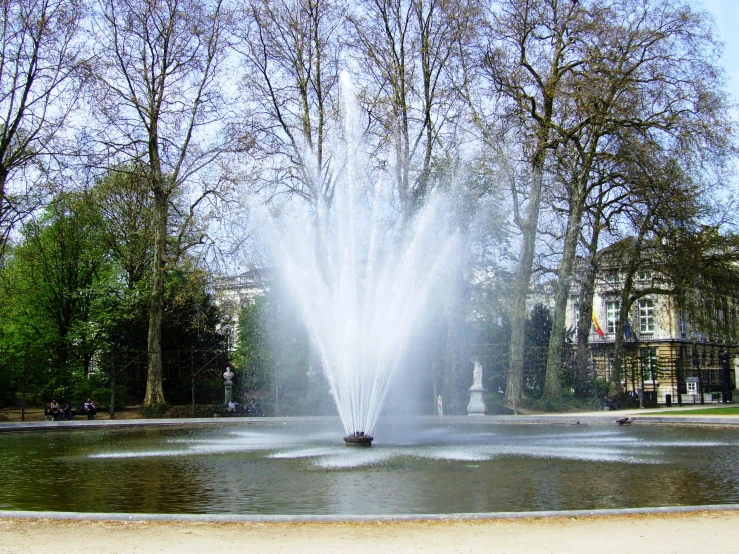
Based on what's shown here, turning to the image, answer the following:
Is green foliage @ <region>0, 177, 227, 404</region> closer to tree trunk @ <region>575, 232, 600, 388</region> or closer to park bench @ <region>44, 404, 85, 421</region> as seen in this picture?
park bench @ <region>44, 404, 85, 421</region>

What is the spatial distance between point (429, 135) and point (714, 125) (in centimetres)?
1154

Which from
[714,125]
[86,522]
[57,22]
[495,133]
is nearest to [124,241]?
[57,22]

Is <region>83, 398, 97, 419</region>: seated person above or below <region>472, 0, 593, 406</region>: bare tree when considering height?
below

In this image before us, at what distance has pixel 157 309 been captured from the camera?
35.3m

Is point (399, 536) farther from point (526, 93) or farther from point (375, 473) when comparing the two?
point (526, 93)

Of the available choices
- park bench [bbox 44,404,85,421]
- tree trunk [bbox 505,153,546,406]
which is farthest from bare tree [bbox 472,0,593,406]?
park bench [bbox 44,404,85,421]

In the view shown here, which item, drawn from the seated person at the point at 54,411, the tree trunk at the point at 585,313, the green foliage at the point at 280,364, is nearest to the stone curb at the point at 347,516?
the seated person at the point at 54,411

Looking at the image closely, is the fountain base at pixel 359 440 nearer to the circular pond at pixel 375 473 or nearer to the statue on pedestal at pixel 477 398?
the circular pond at pixel 375 473

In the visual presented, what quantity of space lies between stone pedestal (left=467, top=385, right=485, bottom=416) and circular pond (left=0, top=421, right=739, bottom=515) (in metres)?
10.3

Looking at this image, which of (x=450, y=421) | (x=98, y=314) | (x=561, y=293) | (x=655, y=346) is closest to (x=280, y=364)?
(x=98, y=314)

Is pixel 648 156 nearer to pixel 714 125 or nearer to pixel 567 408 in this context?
pixel 714 125

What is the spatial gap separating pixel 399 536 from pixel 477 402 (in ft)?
82.2

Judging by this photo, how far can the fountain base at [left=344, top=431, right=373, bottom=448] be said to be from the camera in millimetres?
18000

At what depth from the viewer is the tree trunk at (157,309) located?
112ft
